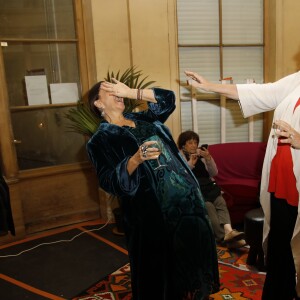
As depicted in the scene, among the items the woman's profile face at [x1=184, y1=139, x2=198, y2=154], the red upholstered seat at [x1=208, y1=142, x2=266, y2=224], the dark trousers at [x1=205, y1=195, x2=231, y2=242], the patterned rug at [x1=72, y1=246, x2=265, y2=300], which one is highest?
the woman's profile face at [x1=184, y1=139, x2=198, y2=154]

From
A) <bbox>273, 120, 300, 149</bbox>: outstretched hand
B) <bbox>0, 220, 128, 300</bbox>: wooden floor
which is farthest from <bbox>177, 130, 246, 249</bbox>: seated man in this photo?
<bbox>273, 120, 300, 149</bbox>: outstretched hand

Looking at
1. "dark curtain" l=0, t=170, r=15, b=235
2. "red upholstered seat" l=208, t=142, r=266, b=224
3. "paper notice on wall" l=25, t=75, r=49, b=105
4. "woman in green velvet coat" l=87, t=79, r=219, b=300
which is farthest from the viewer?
"paper notice on wall" l=25, t=75, r=49, b=105

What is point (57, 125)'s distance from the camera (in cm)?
352

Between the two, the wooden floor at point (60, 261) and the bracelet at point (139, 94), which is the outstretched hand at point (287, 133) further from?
the wooden floor at point (60, 261)

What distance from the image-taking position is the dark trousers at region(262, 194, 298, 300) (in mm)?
1618

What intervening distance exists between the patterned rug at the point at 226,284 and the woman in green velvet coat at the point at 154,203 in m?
0.54

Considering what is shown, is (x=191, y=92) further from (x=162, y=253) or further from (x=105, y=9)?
(x=162, y=253)

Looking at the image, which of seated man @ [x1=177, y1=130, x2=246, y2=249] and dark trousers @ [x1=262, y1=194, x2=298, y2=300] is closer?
dark trousers @ [x1=262, y1=194, x2=298, y2=300]

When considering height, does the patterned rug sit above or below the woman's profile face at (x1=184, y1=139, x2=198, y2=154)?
below

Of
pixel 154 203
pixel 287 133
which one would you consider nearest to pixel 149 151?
pixel 154 203

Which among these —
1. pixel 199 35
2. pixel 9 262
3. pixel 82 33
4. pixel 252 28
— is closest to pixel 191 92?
pixel 199 35

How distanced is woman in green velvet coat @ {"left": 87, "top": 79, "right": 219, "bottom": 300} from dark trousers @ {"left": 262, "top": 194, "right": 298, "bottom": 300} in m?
0.27

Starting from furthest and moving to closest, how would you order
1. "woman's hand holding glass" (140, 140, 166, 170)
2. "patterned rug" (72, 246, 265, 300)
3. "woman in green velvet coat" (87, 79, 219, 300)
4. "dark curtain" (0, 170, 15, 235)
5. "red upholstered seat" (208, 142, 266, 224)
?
1. "red upholstered seat" (208, 142, 266, 224)
2. "dark curtain" (0, 170, 15, 235)
3. "patterned rug" (72, 246, 265, 300)
4. "woman in green velvet coat" (87, 79, 219, 300)
5. "woman's hand holding glass" (140, 140, 166, 170)

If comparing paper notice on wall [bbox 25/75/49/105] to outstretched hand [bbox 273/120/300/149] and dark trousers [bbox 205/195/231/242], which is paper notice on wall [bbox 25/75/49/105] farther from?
outstretched hand [bbox 273/120/300/149]
